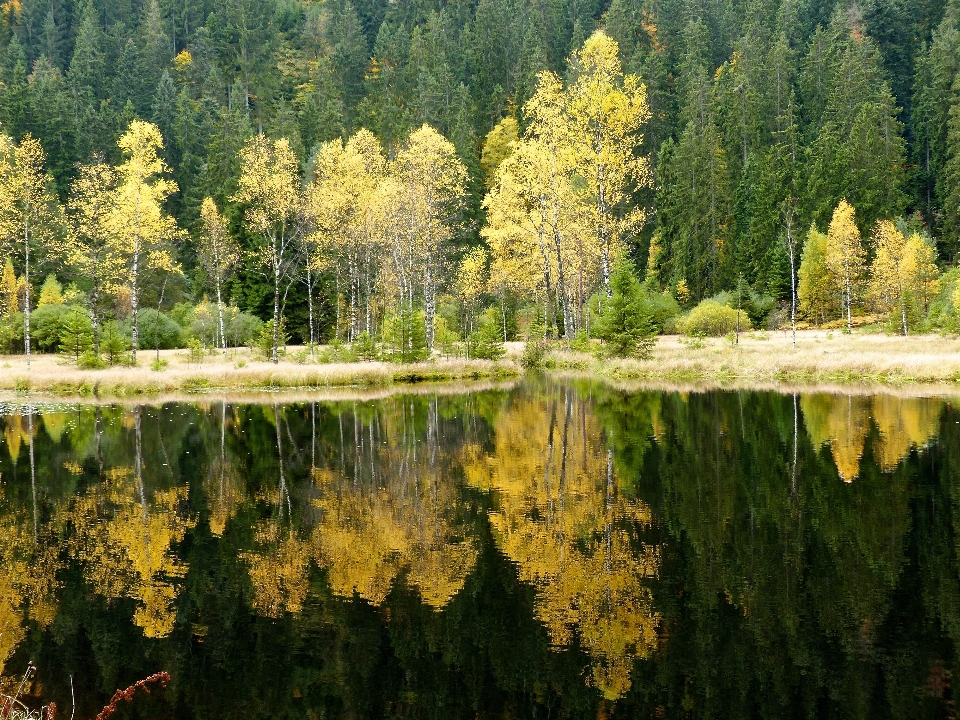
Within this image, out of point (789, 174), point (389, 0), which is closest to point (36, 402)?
point (789, 174)

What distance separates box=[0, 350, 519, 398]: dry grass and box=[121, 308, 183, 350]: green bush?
45.9 feet

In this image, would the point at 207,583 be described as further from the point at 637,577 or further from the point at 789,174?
the point at 789,174

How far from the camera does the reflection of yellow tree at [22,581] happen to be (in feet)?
34.5

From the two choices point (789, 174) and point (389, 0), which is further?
point (389, 0)

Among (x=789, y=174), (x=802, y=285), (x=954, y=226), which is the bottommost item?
(x=802, y=285)

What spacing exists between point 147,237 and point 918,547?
43.3 meters

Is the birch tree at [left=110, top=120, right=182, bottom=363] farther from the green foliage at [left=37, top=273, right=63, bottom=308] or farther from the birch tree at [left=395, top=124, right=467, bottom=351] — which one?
the green foliage at [left=37, top=273, right=63, bottom=308]

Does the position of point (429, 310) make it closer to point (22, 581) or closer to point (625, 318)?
point (625, 318)

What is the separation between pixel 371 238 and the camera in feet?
160

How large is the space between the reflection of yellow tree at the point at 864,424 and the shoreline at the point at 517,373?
5.73 m

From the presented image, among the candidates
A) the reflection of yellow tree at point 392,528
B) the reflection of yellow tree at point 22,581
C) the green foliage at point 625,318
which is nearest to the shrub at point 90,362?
the green foliage at point 625,318

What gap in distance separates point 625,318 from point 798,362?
854cm

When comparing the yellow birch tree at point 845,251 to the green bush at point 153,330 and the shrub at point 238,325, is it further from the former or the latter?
the green bush at point 153,330

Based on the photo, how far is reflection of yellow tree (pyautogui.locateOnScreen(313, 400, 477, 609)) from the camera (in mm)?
11961
